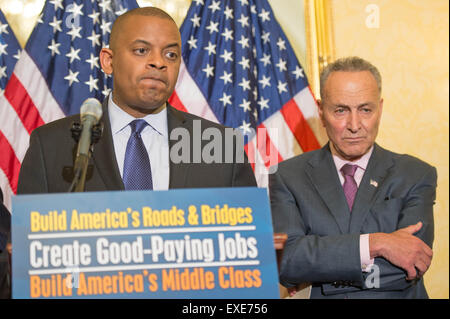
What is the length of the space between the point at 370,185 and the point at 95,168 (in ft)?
3.89

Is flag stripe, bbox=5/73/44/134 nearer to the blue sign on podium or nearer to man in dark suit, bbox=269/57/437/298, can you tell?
man in dark suit, bbox=269/57/437/298

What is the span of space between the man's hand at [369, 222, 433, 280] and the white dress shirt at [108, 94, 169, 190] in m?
0.87

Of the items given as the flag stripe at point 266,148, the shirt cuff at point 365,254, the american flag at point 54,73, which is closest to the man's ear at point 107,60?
the american flag at point 54,73

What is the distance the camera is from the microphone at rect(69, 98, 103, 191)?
63.9 inches

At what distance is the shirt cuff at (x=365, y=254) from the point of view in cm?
231

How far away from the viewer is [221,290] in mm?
1498

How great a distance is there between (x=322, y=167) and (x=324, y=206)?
0.23 meters

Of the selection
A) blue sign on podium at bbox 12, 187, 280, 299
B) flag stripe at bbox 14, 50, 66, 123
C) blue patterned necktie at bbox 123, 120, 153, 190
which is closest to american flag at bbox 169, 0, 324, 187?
flag stripe at bbox 14, 50, 66, 123

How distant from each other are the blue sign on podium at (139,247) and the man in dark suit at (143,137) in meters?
0.72

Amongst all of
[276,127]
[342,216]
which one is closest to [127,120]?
[342,216]

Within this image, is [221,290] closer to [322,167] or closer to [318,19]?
[322,167]

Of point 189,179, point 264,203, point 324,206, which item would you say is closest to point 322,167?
point 324,206

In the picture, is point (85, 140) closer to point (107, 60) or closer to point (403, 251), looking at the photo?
point (107, 60)

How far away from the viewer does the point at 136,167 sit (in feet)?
7.60
